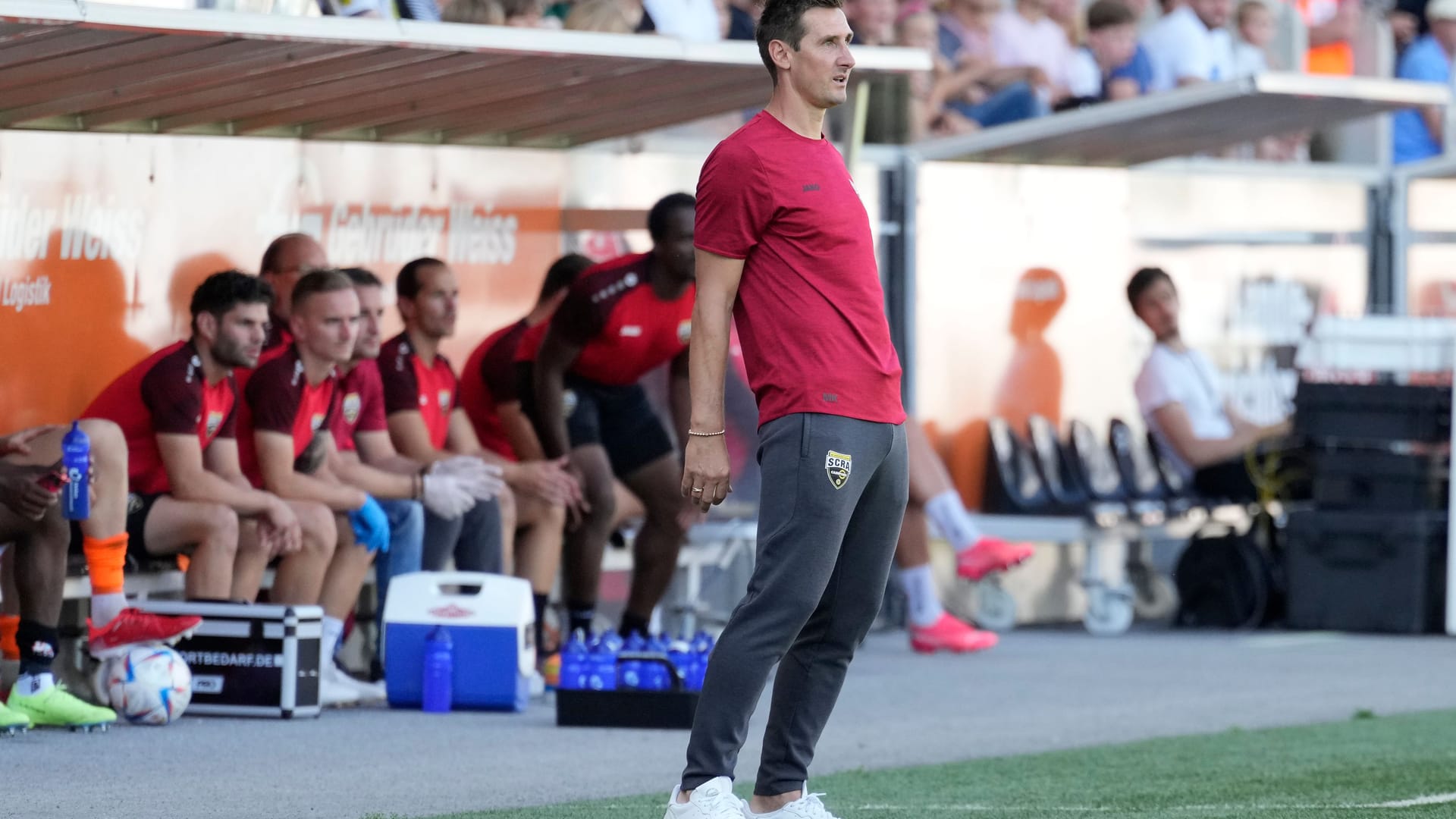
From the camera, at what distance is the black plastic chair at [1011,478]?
12.0 metres

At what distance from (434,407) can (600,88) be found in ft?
4.83

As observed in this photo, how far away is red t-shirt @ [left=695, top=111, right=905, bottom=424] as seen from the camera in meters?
4.91

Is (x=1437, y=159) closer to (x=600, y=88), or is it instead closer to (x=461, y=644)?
(x=600, y=88)

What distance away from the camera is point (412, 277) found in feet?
31.9

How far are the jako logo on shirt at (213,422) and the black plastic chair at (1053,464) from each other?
5.14 metres

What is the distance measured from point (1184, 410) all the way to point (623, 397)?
3647 mm

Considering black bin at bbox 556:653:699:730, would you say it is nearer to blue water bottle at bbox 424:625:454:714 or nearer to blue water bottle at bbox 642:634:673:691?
blue water bottle at bbox 642:634:673:691

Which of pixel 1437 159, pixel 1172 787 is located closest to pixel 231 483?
pixel 1172 787

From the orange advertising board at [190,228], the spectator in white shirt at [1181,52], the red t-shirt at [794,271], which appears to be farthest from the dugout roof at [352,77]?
Result: the spectator in white shirt at [1181,52]

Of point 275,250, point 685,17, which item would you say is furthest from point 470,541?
point 685,17

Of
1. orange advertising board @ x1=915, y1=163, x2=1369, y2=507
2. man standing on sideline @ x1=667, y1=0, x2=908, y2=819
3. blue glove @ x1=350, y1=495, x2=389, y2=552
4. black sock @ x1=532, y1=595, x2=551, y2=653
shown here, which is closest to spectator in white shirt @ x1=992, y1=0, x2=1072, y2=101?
orange advertising board @ x1=915, y1=163, x2=1369, y2=507

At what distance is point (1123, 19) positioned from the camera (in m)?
13.4

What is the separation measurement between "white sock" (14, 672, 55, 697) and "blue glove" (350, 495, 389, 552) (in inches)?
58.5

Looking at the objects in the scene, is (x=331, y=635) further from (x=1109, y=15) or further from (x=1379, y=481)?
(x=1109, y=15)
